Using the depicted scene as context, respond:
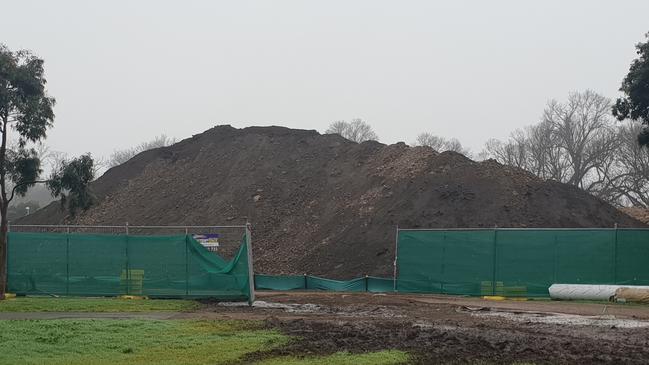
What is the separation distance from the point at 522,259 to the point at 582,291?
268 centimetres

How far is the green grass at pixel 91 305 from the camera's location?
15953 mm

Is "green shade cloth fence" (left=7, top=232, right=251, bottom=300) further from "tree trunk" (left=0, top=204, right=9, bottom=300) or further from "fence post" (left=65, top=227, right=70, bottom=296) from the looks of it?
"tree trunk" (left=0, top=204, right=9, bottom=300)

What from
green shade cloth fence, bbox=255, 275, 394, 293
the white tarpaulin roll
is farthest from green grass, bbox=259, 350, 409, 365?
green shade cloth fence, bbox=255, 275, 394, 293

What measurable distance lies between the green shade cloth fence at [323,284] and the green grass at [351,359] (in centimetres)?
1745

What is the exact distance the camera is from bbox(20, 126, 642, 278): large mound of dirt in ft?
113

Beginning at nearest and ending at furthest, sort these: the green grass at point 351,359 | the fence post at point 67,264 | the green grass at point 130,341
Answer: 1. the green grass at point 351,359
2. the green grass at point 130,341
3. the fence post at point 67,264

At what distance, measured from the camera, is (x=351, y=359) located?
920 cm

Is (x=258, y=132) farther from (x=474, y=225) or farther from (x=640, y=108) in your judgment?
(x=640, y=108)

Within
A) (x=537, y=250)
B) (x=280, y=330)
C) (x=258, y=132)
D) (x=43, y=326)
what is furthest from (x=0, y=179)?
(x=258, y=132)

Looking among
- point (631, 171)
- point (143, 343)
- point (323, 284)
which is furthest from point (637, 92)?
point (631, 171)

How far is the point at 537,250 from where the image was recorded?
23.0 m

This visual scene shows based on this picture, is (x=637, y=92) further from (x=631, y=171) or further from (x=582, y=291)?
(x=631, y=171)

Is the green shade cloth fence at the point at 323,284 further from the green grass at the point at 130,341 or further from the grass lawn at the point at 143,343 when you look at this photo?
the green grass at the point at 130,341

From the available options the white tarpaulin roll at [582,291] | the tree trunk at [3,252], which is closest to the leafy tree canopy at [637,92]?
the white tarpaulin roll at [582,291]
